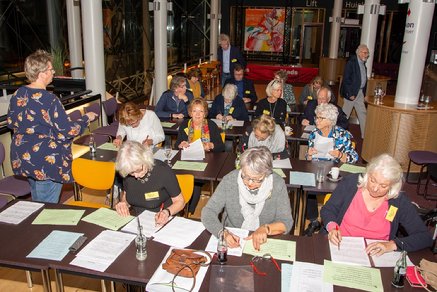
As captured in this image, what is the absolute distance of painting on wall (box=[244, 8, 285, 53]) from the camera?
19.7 meters

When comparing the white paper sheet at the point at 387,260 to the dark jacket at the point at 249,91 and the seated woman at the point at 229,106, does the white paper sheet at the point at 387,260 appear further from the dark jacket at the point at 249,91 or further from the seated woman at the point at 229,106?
the dark jacket at the point at 249,91

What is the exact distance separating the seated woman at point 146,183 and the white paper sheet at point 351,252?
1.26m

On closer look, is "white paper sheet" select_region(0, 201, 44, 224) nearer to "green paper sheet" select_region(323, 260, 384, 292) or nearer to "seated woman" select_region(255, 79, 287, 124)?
"green paper sheet" select_region(323, 260, 384, 292)

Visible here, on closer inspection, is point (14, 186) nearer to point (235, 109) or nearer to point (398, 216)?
point (235, 109)

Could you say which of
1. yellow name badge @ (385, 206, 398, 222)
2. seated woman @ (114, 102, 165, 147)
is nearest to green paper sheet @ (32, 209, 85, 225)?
seated woman @ (114, 102, 165, 147)

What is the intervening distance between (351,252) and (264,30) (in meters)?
18.6

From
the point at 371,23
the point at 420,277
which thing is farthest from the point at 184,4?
the point at 420,277

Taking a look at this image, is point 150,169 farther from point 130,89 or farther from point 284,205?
point 130,89

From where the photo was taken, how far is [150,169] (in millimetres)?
3275

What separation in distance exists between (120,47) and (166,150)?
894 centimetres

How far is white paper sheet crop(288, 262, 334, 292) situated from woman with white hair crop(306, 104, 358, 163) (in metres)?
2.15

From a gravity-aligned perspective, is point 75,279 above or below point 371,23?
below

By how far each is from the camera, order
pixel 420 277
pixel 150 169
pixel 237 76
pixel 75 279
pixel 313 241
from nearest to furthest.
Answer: pixel 420 277 → pixel 313 241 → pixel 150 169 → pixel 75 279 → pixel 237 76

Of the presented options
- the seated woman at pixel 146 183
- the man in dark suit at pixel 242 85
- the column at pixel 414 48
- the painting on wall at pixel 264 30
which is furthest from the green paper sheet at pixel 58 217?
the painting on wall at pixel 264 30
